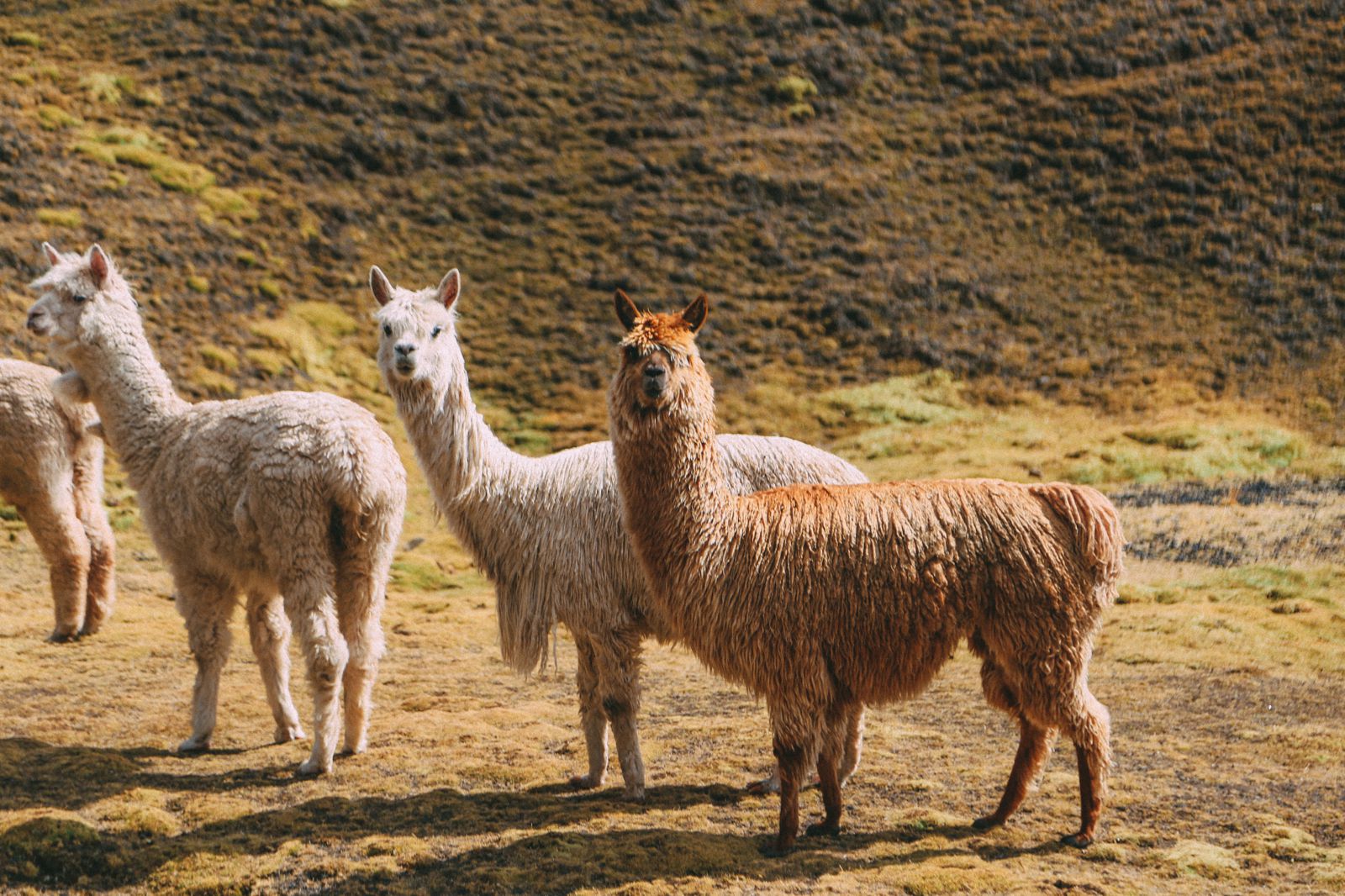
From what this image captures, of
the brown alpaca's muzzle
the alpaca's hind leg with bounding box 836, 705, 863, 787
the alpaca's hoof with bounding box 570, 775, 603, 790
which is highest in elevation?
the brown alpaca's muzzle

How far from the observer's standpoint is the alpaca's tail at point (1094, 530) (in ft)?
19.8

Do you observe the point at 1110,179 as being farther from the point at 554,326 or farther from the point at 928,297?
the point at 554,326

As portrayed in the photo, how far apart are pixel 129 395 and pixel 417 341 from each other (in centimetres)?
252

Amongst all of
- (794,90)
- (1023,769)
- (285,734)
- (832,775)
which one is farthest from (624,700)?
(794,90)

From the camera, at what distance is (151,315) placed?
20.4m

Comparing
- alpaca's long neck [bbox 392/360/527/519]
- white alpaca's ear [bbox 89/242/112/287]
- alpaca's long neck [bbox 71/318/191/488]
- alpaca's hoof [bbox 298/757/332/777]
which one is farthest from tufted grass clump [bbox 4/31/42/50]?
alpaca's hoof [bbox 298/757/332/777]

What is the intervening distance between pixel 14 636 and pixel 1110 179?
26171 millimetres

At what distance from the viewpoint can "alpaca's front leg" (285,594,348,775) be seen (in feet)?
23.2

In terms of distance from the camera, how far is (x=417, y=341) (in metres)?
7.09

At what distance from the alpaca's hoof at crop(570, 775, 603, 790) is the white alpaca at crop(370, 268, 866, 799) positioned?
0.03 feet

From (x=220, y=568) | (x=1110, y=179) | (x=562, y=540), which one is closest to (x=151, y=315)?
(x=220, y=568)

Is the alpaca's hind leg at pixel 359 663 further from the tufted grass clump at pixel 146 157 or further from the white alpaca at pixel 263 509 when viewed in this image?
the tufted grass clump at pixel 146 157

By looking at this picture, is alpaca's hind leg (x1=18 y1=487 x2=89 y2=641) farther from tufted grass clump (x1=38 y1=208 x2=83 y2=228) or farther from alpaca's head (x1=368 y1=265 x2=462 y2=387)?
tufted grass clump (x1=38 y1=208 x2=83 y2=228)

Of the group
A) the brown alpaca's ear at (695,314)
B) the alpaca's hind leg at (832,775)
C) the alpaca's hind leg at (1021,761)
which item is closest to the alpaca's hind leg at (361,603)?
the brown alpaca's ear at (695,314)
